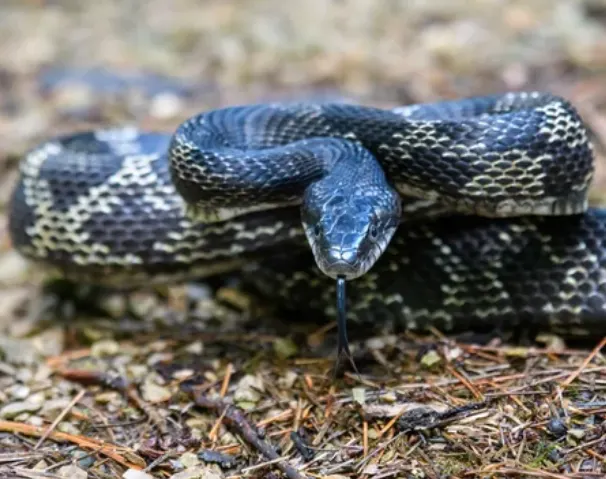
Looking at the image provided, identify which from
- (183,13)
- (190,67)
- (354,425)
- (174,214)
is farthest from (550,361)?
(183,13)

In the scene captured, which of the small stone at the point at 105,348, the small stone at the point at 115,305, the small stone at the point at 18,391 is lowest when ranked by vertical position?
the small stone at the point at 115,305

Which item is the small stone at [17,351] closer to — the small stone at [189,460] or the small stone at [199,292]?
the small stone at [199,292]

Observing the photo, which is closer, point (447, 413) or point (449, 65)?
point (447, 413)

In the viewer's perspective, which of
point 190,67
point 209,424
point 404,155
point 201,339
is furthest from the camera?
point 190,67

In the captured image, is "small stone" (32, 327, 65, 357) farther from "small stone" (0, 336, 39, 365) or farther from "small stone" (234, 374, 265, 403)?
"small stone" (234, 374, 265, 403)

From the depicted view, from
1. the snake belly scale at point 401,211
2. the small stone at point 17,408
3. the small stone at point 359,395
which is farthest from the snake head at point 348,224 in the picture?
the small stone at point 17,408

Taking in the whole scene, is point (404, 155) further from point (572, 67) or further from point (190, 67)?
point (190, 67)
